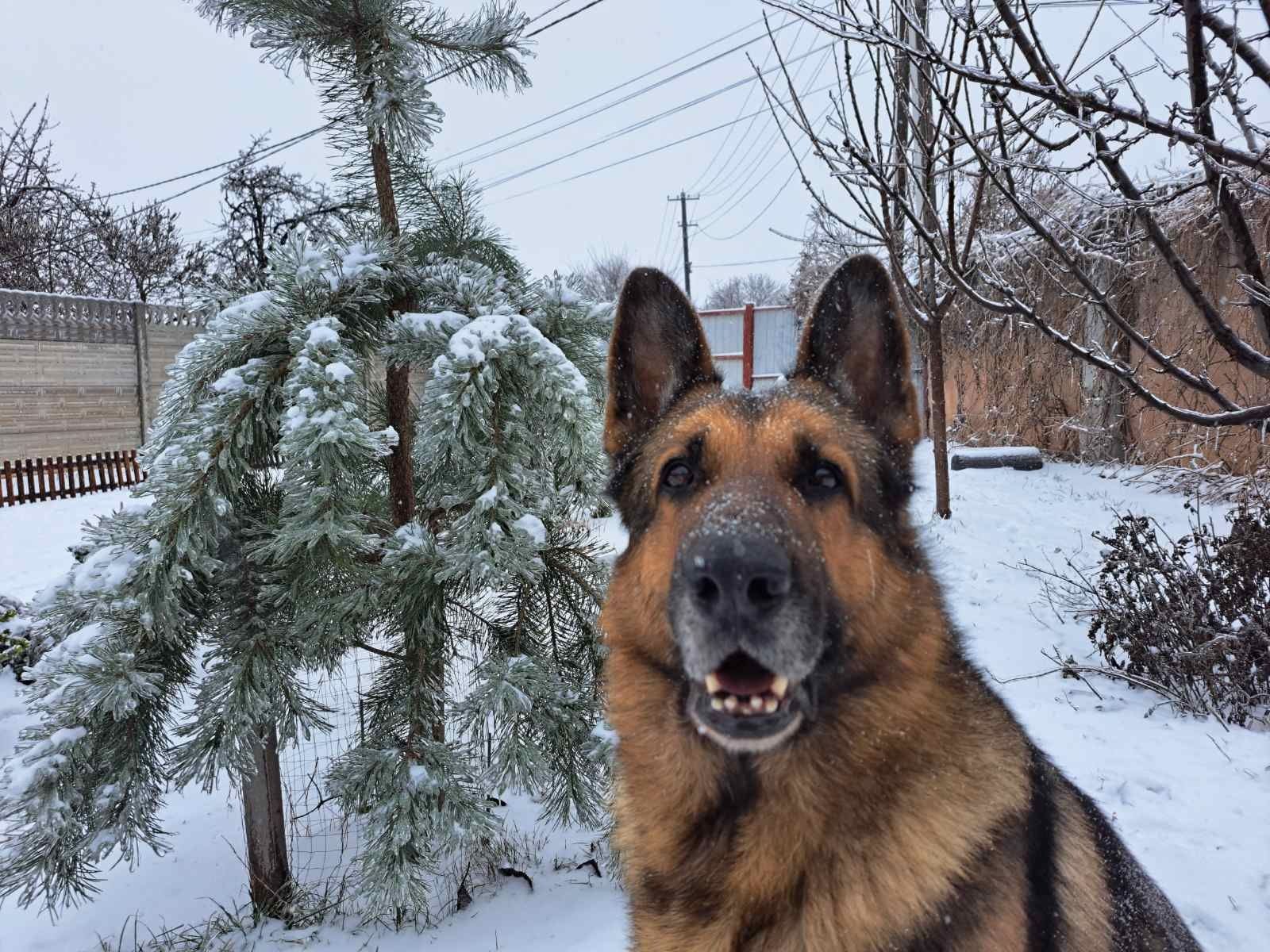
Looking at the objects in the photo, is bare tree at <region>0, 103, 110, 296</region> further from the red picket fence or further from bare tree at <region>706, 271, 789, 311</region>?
bare tree at <region>706, 271, 789, 311</region>

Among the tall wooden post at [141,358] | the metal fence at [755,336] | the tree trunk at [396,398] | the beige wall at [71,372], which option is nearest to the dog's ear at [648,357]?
the tree trunk at [396,398]

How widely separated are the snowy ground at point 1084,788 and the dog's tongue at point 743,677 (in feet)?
2.57

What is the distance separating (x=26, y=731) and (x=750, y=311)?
17915mm

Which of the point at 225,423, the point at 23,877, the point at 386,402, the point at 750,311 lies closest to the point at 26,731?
the point at 23,877

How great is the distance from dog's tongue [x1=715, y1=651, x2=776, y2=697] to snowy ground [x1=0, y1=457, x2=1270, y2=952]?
78 centimetres

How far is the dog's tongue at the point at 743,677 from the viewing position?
188cm

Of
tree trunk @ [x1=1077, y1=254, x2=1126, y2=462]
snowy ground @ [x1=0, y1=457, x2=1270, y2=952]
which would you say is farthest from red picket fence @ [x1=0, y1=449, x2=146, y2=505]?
tree trunk @ [x1=1077, y1=254, x2=1126, y2=462]

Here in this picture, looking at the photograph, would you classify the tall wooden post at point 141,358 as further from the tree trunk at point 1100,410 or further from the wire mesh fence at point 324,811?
the tree trunk at point 1100,410

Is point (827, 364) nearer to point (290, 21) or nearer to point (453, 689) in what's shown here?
point (453, 689)

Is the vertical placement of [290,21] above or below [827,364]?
above

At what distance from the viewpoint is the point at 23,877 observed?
8.51 feet

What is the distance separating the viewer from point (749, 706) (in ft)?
6.12

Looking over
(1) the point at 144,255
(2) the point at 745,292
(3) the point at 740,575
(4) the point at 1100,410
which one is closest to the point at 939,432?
(4) the point at 1100,410

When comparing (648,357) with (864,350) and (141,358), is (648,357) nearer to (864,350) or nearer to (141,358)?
(864,350)
